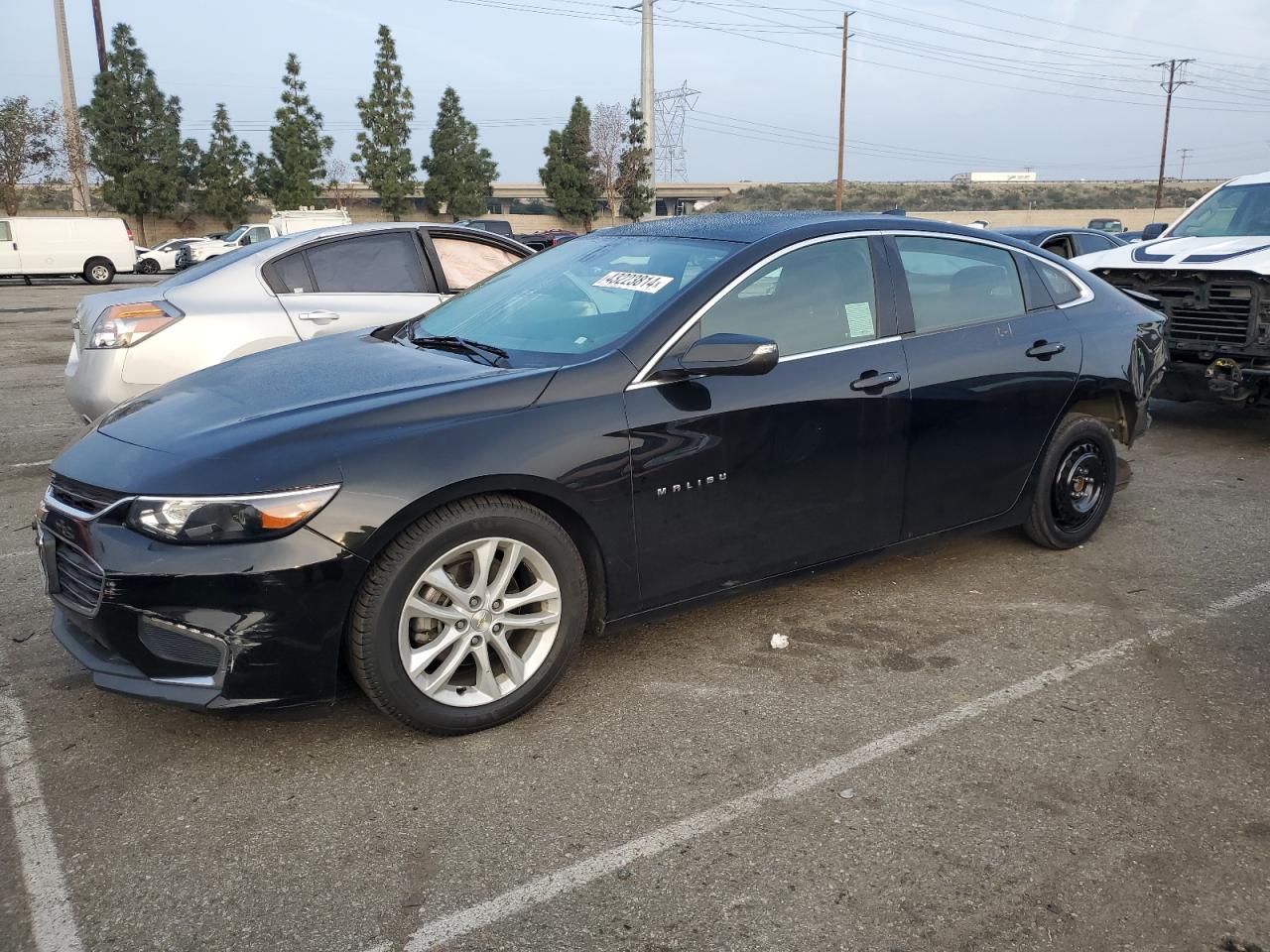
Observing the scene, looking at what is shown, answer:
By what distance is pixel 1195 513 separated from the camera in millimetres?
5859

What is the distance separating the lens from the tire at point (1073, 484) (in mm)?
4844

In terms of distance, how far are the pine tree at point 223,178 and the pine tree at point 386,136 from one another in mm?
6206

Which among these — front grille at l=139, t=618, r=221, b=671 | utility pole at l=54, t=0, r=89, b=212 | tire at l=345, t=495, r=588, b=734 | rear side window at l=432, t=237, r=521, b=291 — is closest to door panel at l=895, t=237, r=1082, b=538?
tire at l=345, t=495, r=588, b=734

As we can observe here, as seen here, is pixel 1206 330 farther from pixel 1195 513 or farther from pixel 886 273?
pixel 886 273

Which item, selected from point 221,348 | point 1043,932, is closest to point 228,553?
point 1043,932

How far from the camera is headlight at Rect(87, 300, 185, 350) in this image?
238 inches

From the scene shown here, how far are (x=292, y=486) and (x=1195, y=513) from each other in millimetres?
5080

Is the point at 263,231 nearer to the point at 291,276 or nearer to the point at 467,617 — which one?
the point at 291,276

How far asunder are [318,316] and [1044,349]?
4229mm

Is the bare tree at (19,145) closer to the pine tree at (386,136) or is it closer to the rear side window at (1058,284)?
the pine tree at (386,136)

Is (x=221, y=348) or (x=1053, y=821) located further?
(x=221, y=348)

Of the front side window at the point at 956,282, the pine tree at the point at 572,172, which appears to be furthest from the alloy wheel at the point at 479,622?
the pine tree at the point at 572,172

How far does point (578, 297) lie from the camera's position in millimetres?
4086

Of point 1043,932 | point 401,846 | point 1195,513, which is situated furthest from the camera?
point 1195,513
